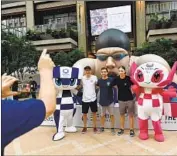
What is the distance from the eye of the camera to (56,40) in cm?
1836

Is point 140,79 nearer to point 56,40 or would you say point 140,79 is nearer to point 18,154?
point 18,154

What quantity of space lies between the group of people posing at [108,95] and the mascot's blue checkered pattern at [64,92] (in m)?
0.22

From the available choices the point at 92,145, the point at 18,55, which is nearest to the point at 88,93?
the point at 92,145

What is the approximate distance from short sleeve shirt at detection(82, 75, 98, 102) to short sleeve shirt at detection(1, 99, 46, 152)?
3739 mm

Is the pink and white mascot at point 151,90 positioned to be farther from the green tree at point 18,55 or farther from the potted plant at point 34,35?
the potted plant at point 34,35

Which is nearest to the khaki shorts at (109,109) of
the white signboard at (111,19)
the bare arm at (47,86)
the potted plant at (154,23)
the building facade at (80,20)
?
the bare arm at (47,86)

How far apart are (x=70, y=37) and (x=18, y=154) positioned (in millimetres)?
15232

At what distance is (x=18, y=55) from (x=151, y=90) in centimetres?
1073

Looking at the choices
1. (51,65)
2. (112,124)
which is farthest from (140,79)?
(51,65)

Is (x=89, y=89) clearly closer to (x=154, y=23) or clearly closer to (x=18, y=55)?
(x=18, y=55)

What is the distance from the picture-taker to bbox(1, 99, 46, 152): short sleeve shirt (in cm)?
99

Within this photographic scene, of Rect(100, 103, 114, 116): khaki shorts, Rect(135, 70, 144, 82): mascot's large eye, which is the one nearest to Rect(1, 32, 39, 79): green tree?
Rect(100, 103, 114, 116): khaki shorts

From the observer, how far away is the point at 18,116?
3.30ft

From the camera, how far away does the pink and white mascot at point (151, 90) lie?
4.27 meters
